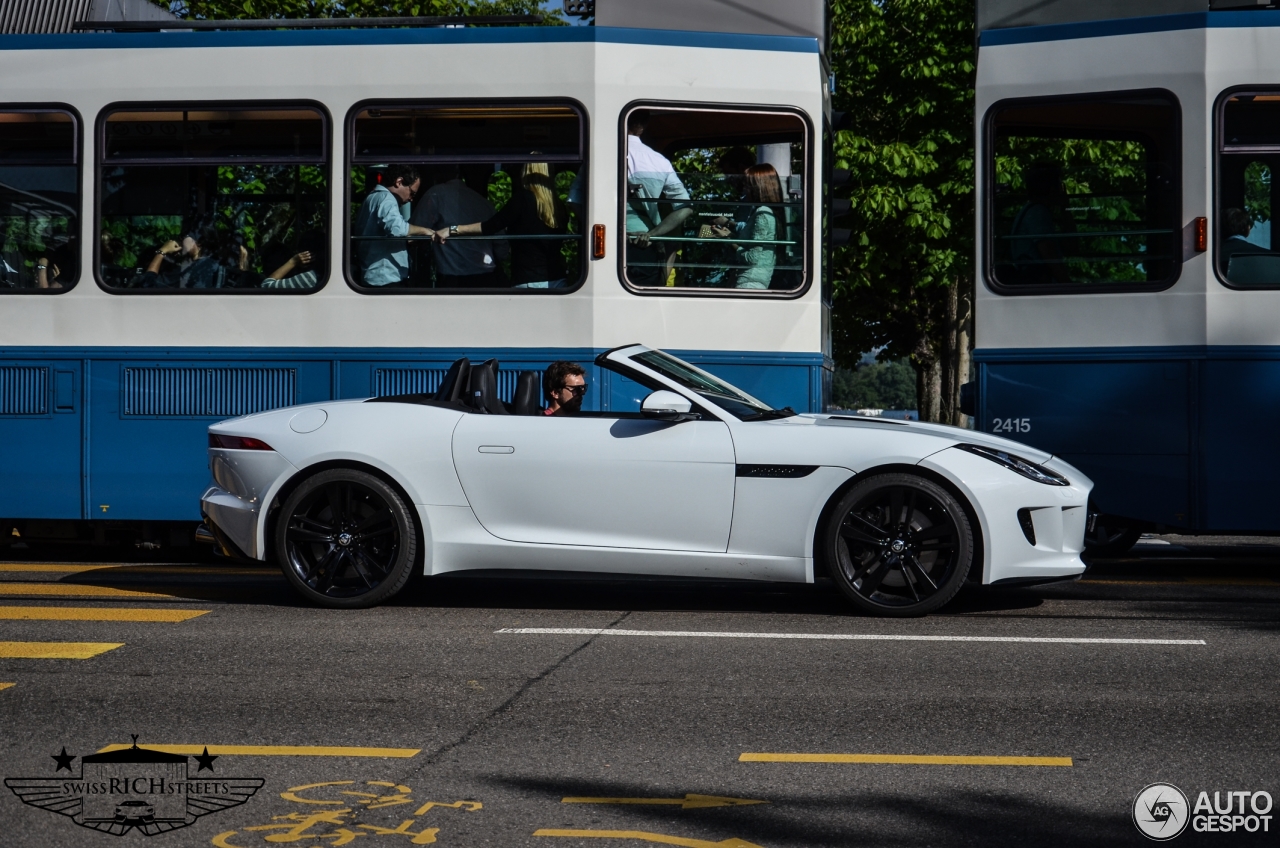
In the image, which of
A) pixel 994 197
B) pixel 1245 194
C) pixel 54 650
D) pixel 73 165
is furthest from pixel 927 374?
pixel 54 650

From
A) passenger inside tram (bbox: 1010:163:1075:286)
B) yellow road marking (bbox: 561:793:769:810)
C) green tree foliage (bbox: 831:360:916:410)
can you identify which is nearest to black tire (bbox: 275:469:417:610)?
yellow road marking (bbox: 561:793:769:810)

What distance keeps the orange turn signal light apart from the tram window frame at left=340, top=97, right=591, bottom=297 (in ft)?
0.12

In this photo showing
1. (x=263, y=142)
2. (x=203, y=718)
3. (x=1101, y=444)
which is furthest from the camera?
(x=263, y=142)

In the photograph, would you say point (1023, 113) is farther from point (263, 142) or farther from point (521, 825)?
point (521, 825)

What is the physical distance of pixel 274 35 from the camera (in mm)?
10242

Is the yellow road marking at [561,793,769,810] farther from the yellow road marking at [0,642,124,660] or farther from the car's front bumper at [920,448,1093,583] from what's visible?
the car's front bumper at [920,448,1093,583]

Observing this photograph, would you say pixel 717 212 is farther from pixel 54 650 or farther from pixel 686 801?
pixel 686 801

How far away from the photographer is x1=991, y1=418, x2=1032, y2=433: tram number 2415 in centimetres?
961

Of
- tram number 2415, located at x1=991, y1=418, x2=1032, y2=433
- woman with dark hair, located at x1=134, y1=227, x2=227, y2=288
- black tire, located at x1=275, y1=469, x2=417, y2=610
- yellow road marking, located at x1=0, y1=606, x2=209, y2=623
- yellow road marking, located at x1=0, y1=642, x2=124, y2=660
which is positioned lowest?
yellow road marking, located at x1=0, y1=606, x2=209, y2=623

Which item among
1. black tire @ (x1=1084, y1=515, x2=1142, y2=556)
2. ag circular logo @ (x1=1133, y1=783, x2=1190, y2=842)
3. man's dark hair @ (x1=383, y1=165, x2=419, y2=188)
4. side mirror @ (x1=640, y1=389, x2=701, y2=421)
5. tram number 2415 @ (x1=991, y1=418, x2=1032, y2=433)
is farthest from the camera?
black tire @ (x1=1084, y1=515, x2=1142, y2=556)

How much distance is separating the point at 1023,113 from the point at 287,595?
17.4 ft

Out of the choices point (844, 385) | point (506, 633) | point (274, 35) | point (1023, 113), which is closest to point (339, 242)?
point (274, 35)

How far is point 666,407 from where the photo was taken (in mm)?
7688

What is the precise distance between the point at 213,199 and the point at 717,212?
10.7ft
